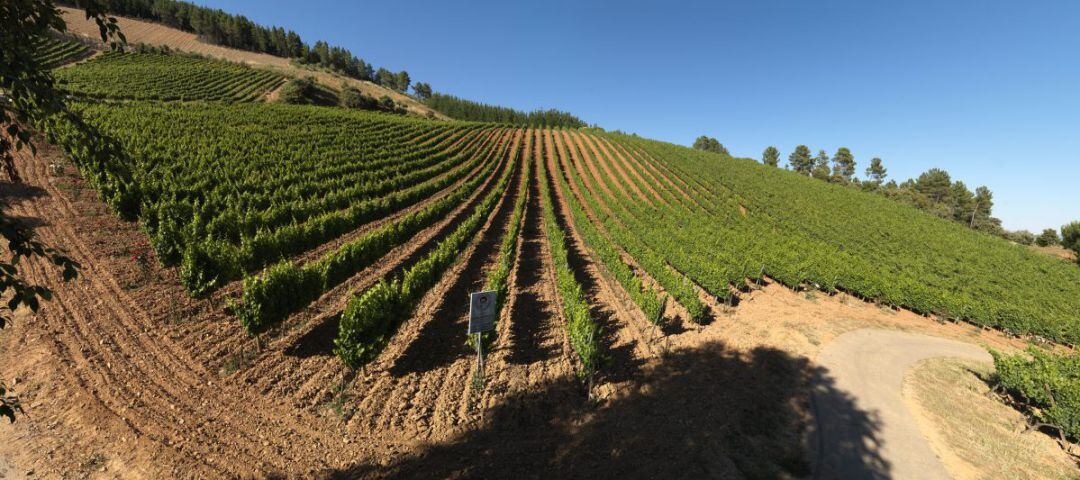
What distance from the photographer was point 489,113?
166 meters

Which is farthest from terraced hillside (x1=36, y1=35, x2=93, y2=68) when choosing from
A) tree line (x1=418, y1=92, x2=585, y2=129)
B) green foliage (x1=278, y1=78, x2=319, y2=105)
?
tree line (x1=418, y1=92, x2=585, y2=129)

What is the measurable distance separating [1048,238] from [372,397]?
411 feet

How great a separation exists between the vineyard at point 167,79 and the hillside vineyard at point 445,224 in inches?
29.2

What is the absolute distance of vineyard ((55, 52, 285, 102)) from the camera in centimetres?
6169

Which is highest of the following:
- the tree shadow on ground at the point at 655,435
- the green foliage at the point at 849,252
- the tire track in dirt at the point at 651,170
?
the tire track in dirt at the point at 651,170

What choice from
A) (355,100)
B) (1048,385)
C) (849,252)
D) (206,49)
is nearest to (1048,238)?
(849,252)

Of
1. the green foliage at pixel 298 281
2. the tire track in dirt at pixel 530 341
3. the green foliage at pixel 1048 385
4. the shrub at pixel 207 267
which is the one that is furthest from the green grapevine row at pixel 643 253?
the shrub at pixel 207 267

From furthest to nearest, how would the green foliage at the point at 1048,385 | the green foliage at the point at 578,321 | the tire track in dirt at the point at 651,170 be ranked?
the tire track in dirt at the point at 651,170 → the green foliage at the point at 578,321 → the green foliage at the point at 1048,385

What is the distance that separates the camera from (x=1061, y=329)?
2408 cm

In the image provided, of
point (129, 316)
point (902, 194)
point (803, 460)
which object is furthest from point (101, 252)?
point (902, 194)

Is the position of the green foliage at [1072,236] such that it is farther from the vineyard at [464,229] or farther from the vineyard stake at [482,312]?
the vineyard stake at [482,312]

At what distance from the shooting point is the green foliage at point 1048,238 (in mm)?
76300

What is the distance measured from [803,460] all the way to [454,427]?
35.5 feet

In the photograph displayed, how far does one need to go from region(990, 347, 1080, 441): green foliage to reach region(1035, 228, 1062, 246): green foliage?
100 metres
